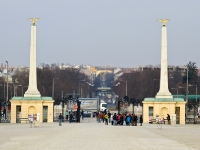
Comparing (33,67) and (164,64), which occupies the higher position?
(164,64)

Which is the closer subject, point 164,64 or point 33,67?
point 33,67

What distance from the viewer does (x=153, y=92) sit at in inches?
5723

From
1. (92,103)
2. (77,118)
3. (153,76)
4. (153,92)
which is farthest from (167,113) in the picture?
(153,76)

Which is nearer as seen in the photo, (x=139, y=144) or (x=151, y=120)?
(x=139, y=144)

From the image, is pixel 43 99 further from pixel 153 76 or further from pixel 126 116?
pixel 153 76

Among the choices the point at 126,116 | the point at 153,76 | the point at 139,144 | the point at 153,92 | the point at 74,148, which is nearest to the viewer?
the point at 74,148

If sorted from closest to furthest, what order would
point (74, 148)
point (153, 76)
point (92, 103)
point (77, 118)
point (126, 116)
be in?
point (74, 148) < point (126, 116) < point (77, 118) < point (92, 103) < point (153, 76)

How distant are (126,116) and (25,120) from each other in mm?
8966

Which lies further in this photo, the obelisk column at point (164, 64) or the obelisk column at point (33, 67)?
the obelisk column at point (164, 64)

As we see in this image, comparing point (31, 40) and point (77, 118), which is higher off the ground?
point (31, 40)

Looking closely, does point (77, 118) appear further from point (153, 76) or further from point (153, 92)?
point (153, 76)

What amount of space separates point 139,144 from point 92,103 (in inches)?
2672

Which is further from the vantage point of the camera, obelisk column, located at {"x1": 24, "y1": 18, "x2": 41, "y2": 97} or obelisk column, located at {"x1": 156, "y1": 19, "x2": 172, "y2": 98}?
obelisk column, located at {"x1": 156, "y1": 19, "x2": 172, "y2": 98}

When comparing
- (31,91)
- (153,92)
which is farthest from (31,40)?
(153,92)
